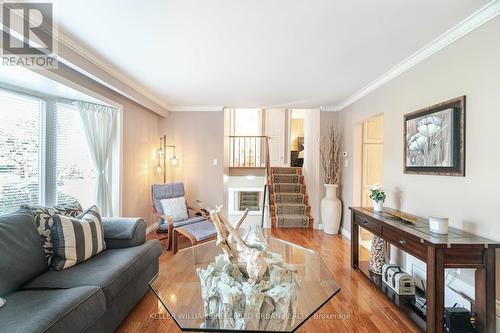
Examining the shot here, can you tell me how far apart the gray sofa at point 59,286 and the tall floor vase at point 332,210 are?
3405 millimetres

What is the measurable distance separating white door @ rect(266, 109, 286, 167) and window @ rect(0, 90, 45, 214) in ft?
19.7

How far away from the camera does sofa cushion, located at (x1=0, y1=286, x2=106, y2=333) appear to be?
1.20 metres

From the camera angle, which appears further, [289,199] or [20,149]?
[289,199]

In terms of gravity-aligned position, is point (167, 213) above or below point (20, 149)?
below

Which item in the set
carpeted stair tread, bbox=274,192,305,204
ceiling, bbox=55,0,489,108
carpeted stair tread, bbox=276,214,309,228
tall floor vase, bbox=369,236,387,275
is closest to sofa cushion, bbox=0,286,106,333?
ceiling, bbox=55,0,489,108

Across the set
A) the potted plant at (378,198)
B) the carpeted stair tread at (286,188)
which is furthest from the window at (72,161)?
the carpeted stair tread at (286,188)

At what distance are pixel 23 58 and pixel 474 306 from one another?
4.13 m

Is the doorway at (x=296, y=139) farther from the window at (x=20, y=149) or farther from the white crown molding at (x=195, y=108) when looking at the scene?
the window at (x=20, y=149)

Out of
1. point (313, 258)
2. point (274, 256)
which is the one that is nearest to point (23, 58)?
point (274, 256)

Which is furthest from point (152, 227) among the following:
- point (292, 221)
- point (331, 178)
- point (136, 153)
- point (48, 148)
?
point (331, 178)

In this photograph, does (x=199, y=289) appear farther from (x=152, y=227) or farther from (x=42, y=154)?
(x=152, y=227)

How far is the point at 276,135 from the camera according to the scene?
787 centimetres

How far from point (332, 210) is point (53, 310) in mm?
4164

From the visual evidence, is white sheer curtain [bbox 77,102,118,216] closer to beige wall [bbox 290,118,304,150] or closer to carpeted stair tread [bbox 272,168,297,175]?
carpeted stair tread [bbox 272,168,297,175]
